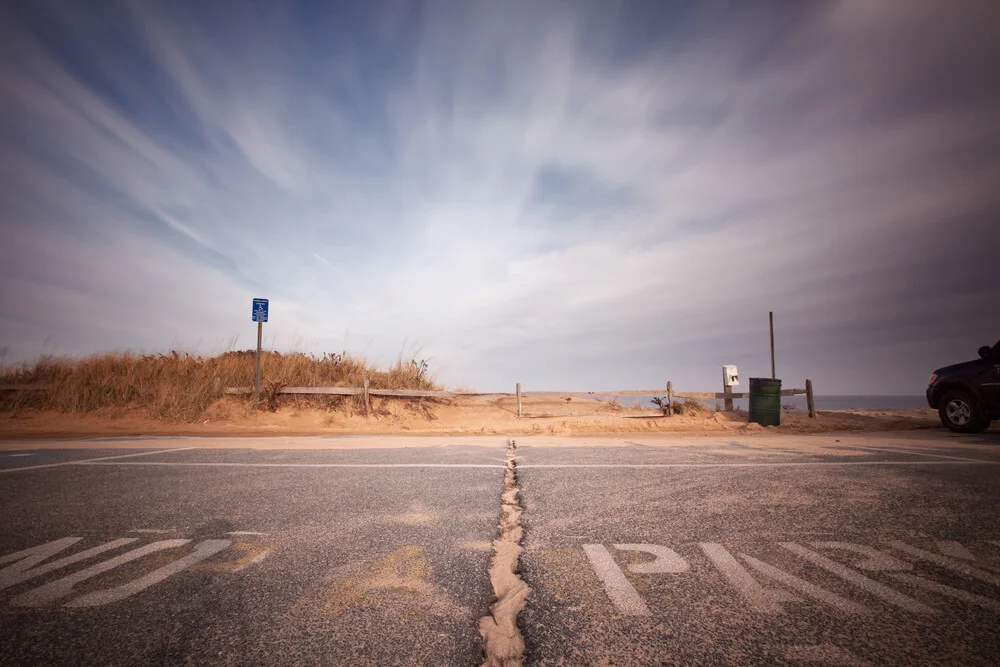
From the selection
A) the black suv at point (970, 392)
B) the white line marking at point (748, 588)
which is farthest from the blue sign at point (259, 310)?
the black suv at point (970, 392)

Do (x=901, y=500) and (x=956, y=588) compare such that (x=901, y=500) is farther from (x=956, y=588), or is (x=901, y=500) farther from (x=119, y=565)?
(x=119, y=565)

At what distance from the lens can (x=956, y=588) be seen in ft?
6.25

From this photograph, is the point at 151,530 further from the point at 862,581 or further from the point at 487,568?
the point at 862,581

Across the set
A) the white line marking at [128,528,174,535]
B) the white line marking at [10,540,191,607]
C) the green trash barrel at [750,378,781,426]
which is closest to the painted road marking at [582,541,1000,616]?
the white line marking at [10,540,191,607]

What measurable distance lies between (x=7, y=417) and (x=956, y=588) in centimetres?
2143

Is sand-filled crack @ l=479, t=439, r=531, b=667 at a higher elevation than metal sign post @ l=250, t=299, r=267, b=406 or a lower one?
lower

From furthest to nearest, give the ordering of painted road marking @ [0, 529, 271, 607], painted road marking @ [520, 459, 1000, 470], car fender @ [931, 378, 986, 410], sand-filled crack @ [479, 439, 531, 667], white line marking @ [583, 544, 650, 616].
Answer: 1. car fender @ [931, 378, 986, 410]
2. painted road marking @ [520, 459, 1000, 470]
3. painted road marking @ [0, 529, 271, 607]
4. white line marking @ [583, 544, 650, 616]
5. sand-filled crack @ [479, 439, 531, 667]

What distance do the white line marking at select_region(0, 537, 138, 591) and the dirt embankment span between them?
8.78 m

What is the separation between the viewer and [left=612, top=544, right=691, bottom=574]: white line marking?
2109 mm

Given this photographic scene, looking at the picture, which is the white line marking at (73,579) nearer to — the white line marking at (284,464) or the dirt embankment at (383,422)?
the white line marking at (284,464)

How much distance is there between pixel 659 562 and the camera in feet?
7.25

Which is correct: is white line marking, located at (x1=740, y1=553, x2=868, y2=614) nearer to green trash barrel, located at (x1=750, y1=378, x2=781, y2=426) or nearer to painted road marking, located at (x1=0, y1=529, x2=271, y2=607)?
painted road marking, located at (x1=0, y1=529, x2=271, y2=607)

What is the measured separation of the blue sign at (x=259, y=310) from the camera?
47.1 ft

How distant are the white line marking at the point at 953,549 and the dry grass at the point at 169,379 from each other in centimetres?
1567
